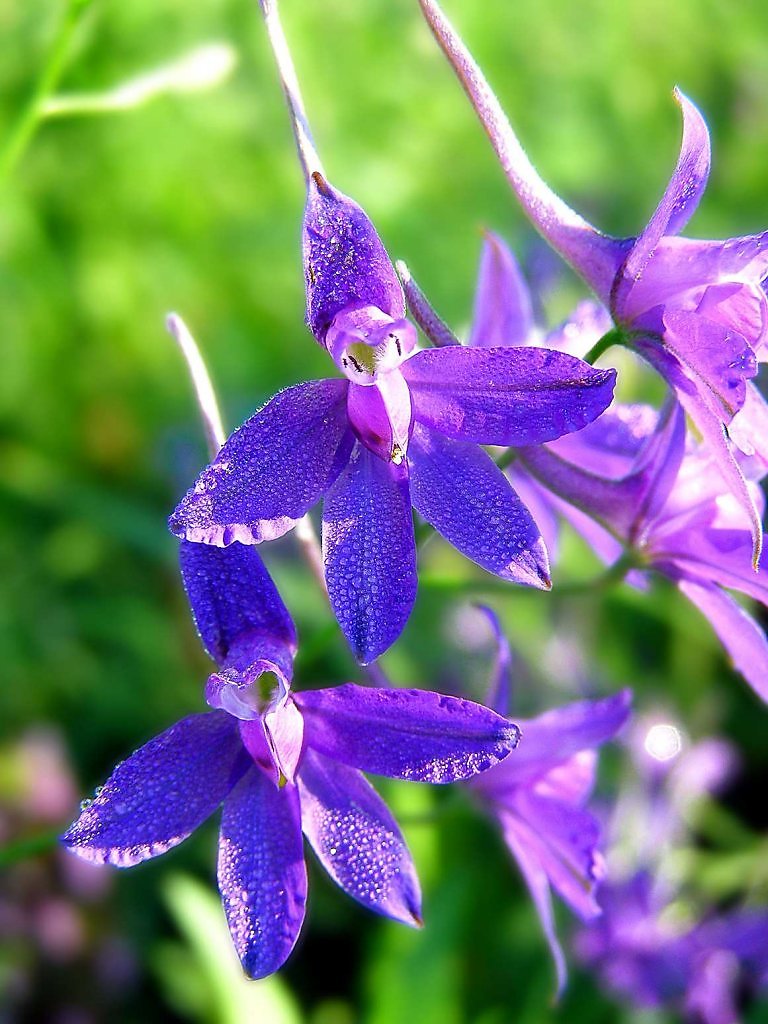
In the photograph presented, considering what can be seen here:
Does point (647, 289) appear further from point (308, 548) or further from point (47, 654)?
point (47, 654)

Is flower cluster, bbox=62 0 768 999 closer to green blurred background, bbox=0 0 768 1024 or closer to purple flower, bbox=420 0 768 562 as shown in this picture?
purple flower, bbox=420 0 768 562

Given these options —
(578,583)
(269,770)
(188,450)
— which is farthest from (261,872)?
(188,450)

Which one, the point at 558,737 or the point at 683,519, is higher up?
the point at 683,519

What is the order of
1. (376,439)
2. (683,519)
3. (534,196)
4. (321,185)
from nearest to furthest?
(321,185)
(376,439)
(534,196)
(683,519)

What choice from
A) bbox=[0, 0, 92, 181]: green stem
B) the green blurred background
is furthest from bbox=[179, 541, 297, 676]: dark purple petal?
the green blurred background

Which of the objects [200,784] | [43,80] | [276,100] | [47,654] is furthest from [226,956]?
[276,100]

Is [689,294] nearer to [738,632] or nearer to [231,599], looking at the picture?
[738,632]

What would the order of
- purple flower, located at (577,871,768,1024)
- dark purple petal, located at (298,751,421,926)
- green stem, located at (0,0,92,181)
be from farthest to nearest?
purple flower, located at (577,871,768,1024)
green stem, located at (0,0,92,181)
dark purple petal, located at (298,751,421,926)
